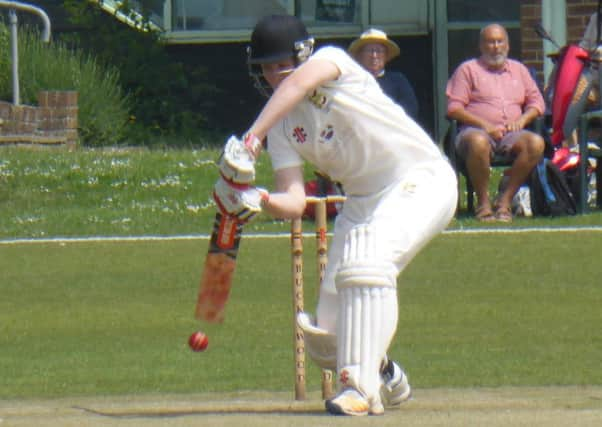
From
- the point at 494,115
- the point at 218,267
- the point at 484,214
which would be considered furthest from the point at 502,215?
the point at 218,267

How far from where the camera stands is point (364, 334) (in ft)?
18.2

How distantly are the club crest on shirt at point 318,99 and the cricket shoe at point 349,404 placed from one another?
38.6 inches

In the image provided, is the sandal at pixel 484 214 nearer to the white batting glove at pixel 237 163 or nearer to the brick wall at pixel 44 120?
the brick wall at pixel 44 120

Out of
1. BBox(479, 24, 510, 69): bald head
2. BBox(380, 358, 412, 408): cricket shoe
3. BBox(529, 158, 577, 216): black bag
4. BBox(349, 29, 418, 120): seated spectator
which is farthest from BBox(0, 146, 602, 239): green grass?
BBox(380, 358, 412, 408): cricket shoe

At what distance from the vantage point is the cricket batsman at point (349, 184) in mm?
5504

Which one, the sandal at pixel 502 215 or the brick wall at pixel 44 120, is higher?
the brick wall at pixel 44 120

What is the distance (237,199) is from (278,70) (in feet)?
1.94

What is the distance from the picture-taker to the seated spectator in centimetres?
1341

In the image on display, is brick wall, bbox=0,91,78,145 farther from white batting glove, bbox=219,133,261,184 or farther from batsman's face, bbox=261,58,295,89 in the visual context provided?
white batting glove, bbox=219,133,261,184

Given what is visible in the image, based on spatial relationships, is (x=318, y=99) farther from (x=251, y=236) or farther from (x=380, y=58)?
(x=380, y=58)

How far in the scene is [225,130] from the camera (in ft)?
65.8

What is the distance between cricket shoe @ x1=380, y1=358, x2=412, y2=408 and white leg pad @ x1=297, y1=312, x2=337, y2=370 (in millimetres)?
214

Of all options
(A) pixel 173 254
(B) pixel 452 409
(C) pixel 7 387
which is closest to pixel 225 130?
(A) pixel 173 254

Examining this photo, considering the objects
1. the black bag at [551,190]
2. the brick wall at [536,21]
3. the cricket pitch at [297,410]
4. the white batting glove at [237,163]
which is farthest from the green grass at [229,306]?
the brick wall at [536,21]
